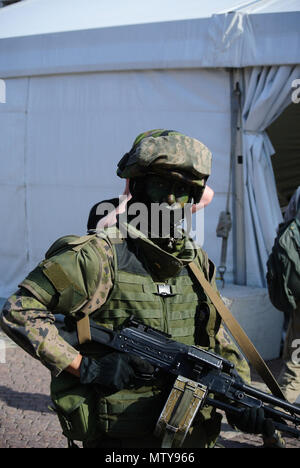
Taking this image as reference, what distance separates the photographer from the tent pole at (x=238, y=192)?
21.2 feet

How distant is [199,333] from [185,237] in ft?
1.22

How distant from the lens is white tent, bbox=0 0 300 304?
6.17 metres

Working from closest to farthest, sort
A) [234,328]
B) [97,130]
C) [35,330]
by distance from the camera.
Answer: [35,330], [234,328], [97,130]

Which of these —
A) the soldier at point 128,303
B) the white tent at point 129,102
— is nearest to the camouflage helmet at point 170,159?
the soldier at point 128,303

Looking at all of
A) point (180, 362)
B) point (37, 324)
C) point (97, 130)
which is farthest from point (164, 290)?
point (97, 130)

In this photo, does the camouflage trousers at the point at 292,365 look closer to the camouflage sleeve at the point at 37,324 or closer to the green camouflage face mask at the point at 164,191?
the green camouflage face mask at the point at 164,191

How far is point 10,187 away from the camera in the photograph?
7770 mm

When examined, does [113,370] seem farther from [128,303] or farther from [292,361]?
[292,361]

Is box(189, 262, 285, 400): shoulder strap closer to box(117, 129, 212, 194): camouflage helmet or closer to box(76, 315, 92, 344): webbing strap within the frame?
box(117, 129, 212, 194): camouflage helmet

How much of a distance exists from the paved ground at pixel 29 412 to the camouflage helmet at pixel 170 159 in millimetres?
2366

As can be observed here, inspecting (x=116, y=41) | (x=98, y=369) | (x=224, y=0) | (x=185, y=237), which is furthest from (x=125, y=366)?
(x=224, y=0)

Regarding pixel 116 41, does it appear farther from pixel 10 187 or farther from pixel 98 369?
pixel 98 369

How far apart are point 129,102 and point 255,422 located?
17.0ft

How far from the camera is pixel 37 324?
2.11 meters
